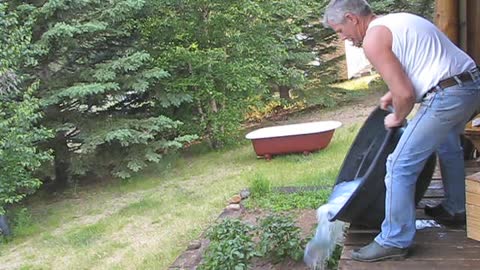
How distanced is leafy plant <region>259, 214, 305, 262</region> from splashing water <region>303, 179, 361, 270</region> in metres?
0.10

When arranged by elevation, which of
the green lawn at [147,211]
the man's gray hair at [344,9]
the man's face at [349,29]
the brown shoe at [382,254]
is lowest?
the green lawn at [147,211]

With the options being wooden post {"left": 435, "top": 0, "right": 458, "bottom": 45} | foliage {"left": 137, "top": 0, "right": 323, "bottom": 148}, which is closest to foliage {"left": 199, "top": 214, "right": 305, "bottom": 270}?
wooden post {"left": 435, "top": 0, "right": 458, "bottom": 45}

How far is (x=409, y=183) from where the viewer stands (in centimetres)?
206

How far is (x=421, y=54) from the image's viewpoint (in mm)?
1976

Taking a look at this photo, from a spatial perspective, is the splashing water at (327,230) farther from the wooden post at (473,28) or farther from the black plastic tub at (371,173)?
the wooden post at (473,28)

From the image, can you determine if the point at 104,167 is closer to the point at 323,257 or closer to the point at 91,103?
the point at 91,103

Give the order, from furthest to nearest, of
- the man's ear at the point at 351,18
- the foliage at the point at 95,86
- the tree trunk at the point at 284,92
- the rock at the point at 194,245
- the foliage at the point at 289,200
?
the tree trunk at the point at 284,92
the foliage at the point at 95,86
the foliage at the point at 289,200
the rock at the point at 194,245
the man's ear at the point at 351,18

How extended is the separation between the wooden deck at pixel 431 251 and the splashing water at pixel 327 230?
0.48ft

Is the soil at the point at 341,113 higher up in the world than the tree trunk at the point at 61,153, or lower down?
lower down

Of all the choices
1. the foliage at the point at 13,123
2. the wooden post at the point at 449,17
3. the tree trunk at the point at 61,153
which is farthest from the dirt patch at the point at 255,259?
the tree trunk at the point at 61,153

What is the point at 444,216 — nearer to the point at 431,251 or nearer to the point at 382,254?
the point at 431,251

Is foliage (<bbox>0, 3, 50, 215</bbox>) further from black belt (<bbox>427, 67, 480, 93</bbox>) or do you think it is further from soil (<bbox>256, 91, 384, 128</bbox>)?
soil (<bbox>256, 91, 384, 128</bbox>)

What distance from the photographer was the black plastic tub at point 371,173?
224cm

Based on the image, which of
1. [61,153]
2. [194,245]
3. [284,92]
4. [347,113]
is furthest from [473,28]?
[284,92]
